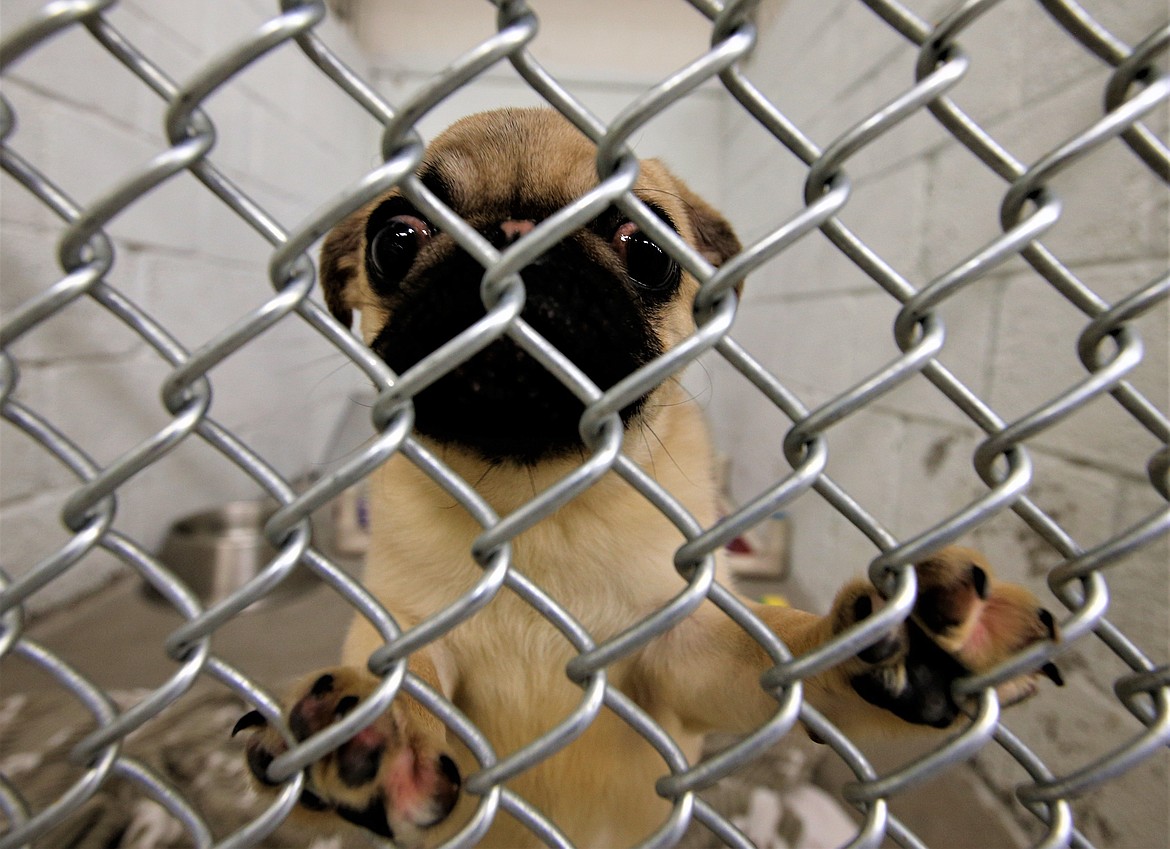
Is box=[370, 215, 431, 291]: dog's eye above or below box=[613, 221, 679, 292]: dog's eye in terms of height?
above

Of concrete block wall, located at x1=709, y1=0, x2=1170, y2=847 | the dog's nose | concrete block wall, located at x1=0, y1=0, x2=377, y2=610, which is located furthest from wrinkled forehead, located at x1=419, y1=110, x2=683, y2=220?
concrete block wall, located at x1=709, y1=0, x2=1170, y2=847

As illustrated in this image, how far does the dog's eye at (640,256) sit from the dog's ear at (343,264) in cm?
93

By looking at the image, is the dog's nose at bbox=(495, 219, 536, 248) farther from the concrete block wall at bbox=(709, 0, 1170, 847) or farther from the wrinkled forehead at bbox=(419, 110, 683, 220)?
the concrete block wall at bbox=(709, 0, 1170, 847)

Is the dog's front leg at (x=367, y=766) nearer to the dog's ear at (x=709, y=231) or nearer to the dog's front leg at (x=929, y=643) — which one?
the dog's front leg at (x=929, y=643)

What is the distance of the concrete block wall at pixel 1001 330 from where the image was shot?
5.84ft

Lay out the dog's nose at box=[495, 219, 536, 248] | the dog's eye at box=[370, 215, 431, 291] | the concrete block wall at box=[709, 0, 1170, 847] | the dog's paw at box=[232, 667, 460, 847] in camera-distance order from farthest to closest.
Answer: the concrete block wall at box=[709, 0, 1170, 847], the dog's eye at box=[370, 215, 431, 291], the dog's nose at box=[495, 219, 536, 248], the dog's paw at box=[232, 667, 460, 847]

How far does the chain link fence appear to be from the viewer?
28.1 inches

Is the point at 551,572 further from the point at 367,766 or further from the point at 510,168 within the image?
the point at 510,168

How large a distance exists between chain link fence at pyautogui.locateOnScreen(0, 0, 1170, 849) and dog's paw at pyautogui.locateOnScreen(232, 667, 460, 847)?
0.19 m

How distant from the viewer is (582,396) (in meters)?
0.79

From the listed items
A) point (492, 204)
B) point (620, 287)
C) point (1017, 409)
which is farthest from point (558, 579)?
point (1017, 409)

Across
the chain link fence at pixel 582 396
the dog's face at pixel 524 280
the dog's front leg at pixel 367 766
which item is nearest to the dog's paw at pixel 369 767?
the dog's front leg at pixel 367 766

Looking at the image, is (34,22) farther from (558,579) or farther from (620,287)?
(558,579)

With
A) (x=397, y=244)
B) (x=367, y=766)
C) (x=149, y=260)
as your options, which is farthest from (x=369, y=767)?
(x=149, y=260)
